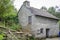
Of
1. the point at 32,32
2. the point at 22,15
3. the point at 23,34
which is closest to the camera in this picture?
the point at 23,34

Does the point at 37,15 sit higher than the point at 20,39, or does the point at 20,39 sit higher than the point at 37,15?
the point at 37,15

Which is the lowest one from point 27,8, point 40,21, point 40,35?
point 40,35

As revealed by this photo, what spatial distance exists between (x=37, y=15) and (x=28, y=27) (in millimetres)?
3151

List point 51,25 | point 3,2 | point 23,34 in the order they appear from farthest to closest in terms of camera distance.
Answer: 1. point 51,25
2. point 23,34
3. point 3,2

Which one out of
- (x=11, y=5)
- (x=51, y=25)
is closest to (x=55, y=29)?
(x=51, y=25)

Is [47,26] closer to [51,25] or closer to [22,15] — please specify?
[51,25]

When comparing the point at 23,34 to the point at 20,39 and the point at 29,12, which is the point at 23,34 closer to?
the point at 20,39

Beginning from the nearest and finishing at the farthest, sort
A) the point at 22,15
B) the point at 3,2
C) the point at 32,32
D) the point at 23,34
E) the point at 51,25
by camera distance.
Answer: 1. the point at 3,2
2. the point at 23,34
3. the point at 32,32
4. the point at 22,15
5. the point at 51,25

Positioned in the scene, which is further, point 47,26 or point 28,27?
point 47,26

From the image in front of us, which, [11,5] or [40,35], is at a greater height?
[11,5]

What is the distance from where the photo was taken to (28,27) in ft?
113

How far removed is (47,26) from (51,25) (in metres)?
1.84

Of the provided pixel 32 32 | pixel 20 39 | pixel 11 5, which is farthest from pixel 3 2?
pixel 32 32

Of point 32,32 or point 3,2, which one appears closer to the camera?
point 3,2
